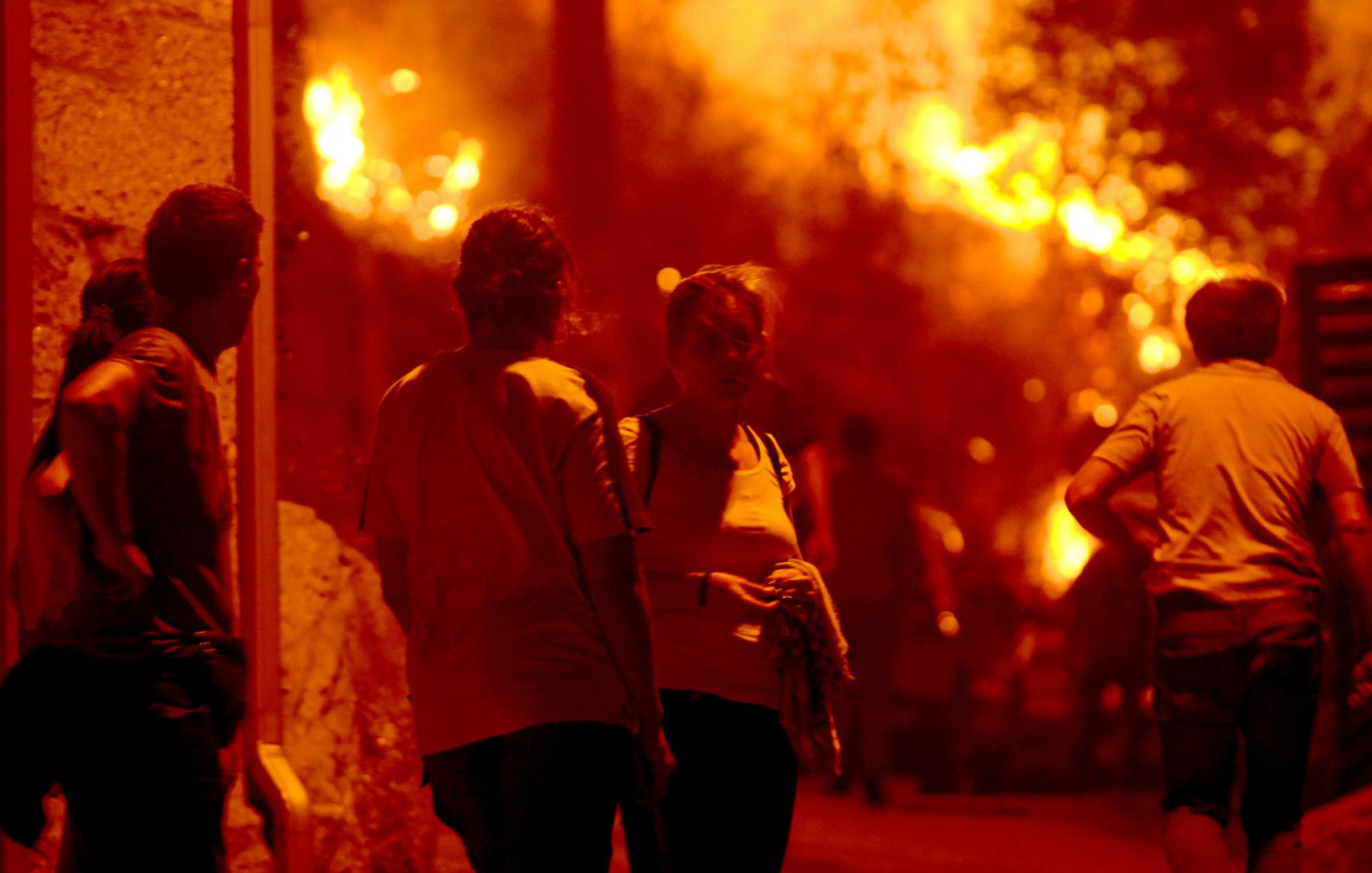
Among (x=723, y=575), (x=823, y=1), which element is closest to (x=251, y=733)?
(x=723, y=575)

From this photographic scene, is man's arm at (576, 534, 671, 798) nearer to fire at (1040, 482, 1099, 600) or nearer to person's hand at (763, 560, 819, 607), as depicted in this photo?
person's hand at (763, 560, 819, 607)

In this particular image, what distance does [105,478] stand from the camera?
3617 mm

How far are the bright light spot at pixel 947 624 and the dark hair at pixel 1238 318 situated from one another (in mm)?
6416

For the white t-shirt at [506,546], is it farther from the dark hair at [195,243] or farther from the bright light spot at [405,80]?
the bright light spot at [405,80]

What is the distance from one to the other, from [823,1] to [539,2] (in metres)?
8.14

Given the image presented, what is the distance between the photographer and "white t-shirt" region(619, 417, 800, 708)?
15.4 feet

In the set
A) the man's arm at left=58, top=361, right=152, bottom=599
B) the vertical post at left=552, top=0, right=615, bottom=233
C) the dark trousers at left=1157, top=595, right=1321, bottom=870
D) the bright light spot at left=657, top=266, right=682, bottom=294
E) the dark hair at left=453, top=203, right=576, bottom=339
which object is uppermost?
the vertical post at left=552, top=0, right=615, bottom=233

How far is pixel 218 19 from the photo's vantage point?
6.27 m

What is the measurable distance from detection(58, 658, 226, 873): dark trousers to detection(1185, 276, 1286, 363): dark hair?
331 cm

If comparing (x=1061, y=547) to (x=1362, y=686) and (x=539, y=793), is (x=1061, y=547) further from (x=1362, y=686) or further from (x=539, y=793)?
(x=539, y=793)

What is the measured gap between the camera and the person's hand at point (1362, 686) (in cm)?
564

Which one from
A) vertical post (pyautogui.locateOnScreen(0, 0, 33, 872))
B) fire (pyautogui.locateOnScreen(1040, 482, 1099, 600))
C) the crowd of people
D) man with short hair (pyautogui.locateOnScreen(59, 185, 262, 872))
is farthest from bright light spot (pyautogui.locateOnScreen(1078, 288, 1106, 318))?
man with short hair (pyautogui.locateOnScreen(59, 185, 262, 872))

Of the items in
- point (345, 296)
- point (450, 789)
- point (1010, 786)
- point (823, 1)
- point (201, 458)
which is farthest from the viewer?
point (823, 1)

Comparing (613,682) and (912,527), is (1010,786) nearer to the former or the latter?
(912,527)
